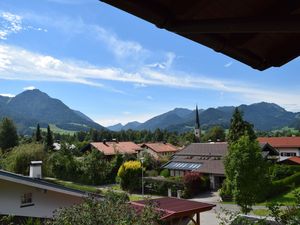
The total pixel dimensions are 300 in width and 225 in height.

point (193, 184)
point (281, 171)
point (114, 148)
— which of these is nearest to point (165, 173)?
point (193, 184)

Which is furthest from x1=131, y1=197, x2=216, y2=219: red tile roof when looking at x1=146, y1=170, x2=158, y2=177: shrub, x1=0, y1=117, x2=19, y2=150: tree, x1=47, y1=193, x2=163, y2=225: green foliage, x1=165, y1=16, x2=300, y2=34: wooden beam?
x1=0, y1=117, x2=19, y2=150: tree

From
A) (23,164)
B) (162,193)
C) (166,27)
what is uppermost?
(166,27)

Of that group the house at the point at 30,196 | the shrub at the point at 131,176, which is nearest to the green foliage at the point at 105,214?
the house at the point at 30,196

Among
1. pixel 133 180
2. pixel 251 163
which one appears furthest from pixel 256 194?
pixel 133 180

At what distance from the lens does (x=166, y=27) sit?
2268 millimetres

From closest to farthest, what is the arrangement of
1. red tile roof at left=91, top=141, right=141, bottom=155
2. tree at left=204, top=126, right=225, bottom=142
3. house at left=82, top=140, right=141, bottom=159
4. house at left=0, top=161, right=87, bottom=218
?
house at left=0, top=161, right=87, bottom=218
house at left=82, top=140, right=141, bottom=159
red tile roof at left=91, top=141, right=141, bottom=155
tree at left=204, top=126, right=225, bottom=142

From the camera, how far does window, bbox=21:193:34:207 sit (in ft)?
37.9

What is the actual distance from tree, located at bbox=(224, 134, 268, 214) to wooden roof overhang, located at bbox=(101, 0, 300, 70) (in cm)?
2009

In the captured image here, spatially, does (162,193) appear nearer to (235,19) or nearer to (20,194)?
(20,194)

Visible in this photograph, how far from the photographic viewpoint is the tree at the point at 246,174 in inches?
857

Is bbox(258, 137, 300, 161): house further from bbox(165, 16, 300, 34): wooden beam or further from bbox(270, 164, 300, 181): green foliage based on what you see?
bbox(165, 16, 300, 34): wooden beam

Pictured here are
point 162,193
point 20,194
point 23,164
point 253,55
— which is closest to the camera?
point 253,55

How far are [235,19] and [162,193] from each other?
34690 millimetres

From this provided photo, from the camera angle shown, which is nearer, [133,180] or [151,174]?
[133,180]
